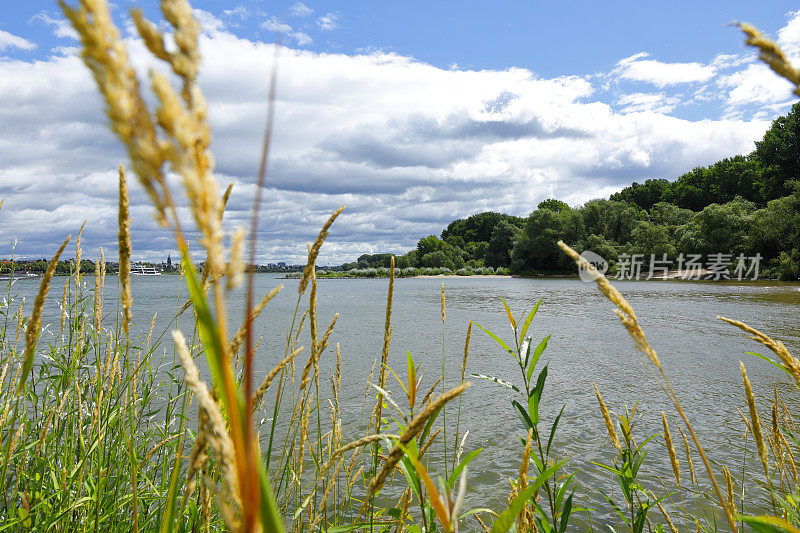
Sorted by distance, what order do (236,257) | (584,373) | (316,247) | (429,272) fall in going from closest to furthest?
(236,257) < (316,247) < (584,373) < (429,272)

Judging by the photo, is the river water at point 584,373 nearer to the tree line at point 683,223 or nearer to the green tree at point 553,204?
the tree line at point 683,223

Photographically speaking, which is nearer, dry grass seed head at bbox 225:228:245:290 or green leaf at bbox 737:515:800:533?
dry grass seed head at bbox 225:228:245:290

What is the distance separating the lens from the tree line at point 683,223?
43562 mm

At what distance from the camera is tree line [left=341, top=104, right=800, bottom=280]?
4356 centimetres

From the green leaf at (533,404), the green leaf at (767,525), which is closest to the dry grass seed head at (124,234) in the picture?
the green leaf at (767,525)

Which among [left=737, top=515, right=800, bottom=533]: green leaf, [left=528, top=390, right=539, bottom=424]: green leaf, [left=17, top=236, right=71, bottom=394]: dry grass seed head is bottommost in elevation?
[left=528, top=390, right=539, bottom=424]: green leaf

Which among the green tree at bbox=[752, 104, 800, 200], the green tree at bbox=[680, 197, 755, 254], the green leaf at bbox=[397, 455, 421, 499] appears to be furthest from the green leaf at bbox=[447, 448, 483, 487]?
the green tree at bbox=[752, 104, 800, 200]

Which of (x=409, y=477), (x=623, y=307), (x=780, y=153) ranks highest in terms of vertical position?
(x=780, y=153)

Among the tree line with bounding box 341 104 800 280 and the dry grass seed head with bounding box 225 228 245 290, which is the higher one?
the tree line with bounding box 341 104 800 280

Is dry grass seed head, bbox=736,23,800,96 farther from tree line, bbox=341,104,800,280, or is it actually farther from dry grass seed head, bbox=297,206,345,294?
tree line, bbox=341,104,800,280

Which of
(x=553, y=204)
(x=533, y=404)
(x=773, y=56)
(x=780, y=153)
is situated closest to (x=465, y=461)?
(x=533, y=404)

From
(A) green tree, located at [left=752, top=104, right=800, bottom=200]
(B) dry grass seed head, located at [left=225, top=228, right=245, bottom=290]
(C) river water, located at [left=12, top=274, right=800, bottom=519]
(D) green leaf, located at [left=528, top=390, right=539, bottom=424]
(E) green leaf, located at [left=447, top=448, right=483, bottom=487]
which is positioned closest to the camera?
(B) dry grass seed head, located at [left=225, top=228, right=245, bottom=290]

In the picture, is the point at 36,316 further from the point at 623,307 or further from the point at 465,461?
the point at 623,307

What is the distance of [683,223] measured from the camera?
215 feet
